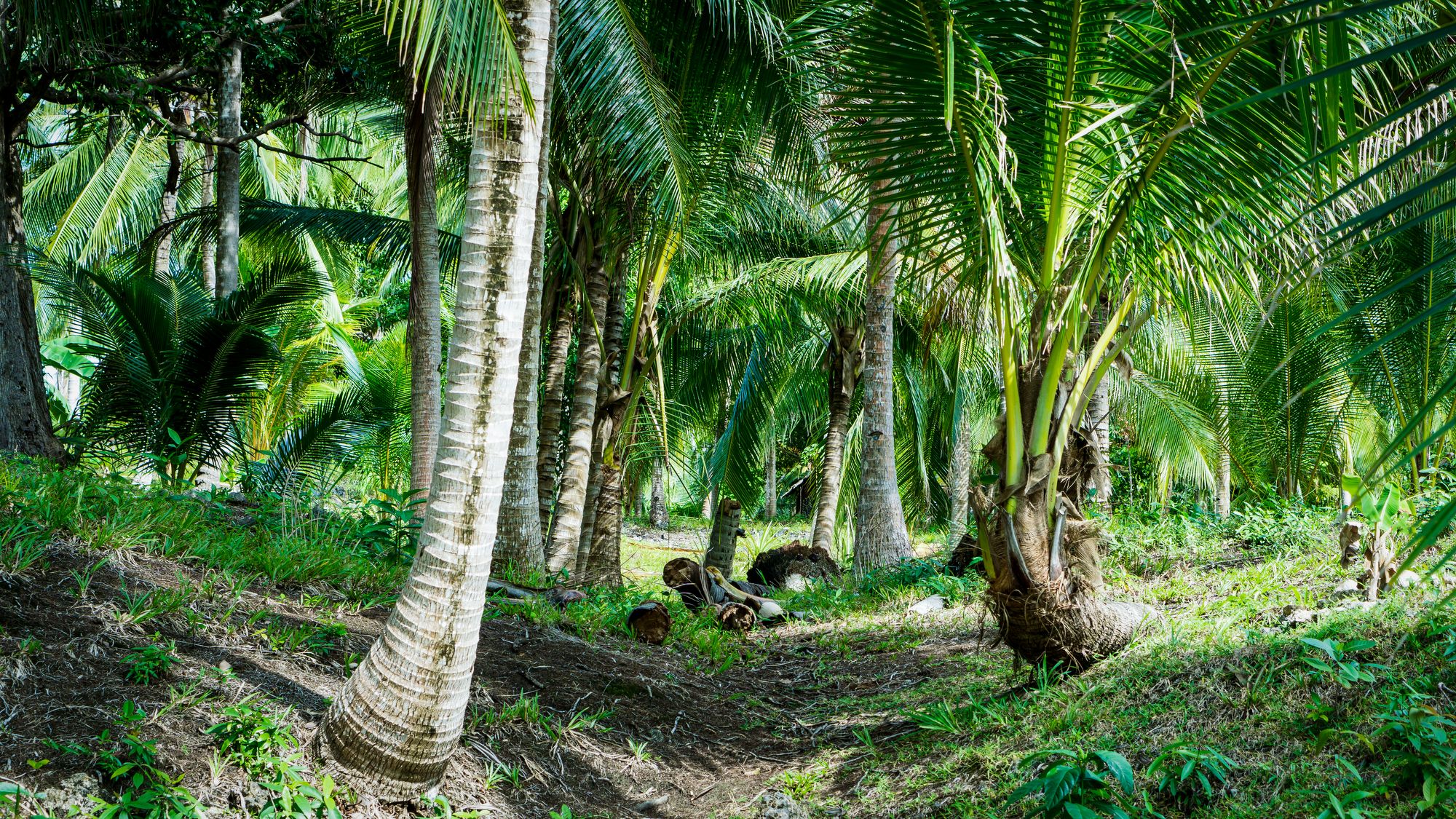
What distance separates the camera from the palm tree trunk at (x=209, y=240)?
1219cm

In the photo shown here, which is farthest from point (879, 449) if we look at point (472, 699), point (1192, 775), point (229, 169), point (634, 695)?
point (229, 169)

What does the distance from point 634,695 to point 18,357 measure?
4527mm

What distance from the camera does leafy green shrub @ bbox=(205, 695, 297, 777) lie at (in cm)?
282

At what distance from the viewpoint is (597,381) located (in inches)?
326

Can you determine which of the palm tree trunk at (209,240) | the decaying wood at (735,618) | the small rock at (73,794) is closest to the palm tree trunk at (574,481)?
the decaying wood at (735,618)

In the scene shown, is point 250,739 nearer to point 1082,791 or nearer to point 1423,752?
point 1082,791

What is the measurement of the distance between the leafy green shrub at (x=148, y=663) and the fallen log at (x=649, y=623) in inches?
112

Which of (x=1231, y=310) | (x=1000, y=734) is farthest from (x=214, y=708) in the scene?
(x=1231, y=310)

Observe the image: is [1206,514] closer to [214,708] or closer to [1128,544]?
[1128,544]

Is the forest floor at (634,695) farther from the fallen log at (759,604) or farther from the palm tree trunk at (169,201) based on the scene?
the palm tree trunk at (169,201)

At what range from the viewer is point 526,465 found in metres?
6.49

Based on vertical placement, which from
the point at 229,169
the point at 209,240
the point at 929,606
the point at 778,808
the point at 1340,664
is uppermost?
the point at 229,169

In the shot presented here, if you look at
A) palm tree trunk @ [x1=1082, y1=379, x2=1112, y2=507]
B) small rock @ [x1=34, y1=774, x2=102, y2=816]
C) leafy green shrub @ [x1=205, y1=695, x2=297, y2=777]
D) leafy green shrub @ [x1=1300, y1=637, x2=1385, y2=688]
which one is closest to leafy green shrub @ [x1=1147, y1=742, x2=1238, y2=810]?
leafy green shrub @ [x1=1300, y1=637, x2=1385, y2=688]

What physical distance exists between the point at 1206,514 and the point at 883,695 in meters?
3.81
